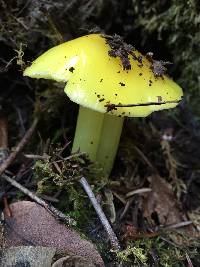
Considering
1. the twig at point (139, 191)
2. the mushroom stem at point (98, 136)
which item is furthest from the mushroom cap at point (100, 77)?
the twig at point (139, 191)

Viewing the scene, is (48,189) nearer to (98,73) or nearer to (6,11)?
(98,73)

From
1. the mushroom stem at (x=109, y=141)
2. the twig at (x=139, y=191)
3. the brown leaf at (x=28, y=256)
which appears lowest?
the brown leaf at (x=28, y=256)

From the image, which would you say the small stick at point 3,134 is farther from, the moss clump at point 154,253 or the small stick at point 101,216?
the moss clump at point 154,253

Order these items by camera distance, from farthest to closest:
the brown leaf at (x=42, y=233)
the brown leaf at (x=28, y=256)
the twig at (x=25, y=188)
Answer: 1. the twig at (x=25, y=188)
2. the brown leaf at (x=42, y=233)
3. the brown leaf at (x=28, y=256)

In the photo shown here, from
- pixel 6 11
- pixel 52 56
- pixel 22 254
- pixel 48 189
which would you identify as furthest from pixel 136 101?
pixel 6 11

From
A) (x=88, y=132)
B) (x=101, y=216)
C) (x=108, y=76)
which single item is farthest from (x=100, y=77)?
(x=101, y=216)

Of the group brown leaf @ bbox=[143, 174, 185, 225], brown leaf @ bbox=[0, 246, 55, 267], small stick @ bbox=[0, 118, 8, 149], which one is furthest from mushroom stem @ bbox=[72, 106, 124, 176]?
brown leaf @ bbox=[0, 246, 55, 267]
